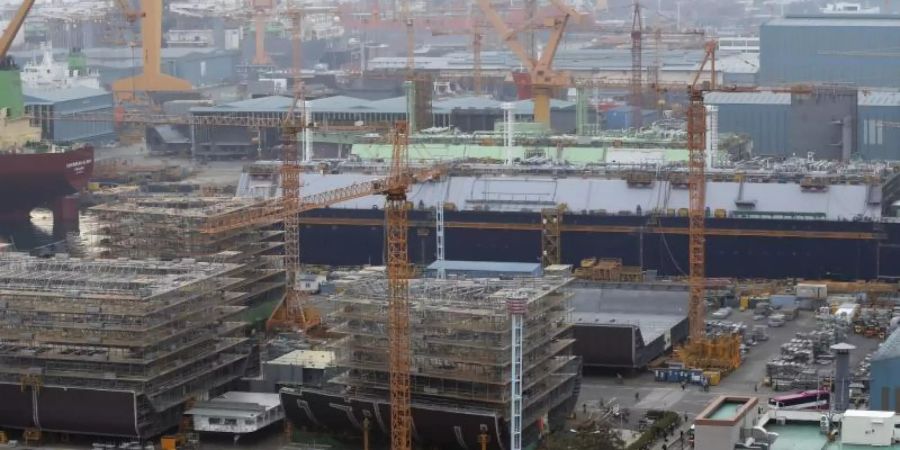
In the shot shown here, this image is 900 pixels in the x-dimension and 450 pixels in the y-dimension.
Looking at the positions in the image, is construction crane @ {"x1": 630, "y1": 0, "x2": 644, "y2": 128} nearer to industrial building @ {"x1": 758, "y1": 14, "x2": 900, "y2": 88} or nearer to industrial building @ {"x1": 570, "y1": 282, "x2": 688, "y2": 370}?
industrial building @ {"x1": 758, "y1": 14, "x2": 900, "y2": 88}

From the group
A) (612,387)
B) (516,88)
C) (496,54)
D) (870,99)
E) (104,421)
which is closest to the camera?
(104,421)

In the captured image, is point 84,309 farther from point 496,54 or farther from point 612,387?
point 496,54

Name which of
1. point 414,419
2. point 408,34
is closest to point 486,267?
point 414,419

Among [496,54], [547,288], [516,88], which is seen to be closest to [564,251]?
[547,288]

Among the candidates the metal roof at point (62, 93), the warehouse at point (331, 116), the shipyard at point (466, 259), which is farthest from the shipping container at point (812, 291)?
the metal roof at point (62, 93)

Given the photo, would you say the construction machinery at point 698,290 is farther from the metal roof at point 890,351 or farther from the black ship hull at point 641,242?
the metal roof at point 890,351

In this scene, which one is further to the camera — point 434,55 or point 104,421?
point 434,55

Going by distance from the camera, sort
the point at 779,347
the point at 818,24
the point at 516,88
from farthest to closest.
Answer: the point at 516,88 < the point at 818,24 < the point at 779,347
